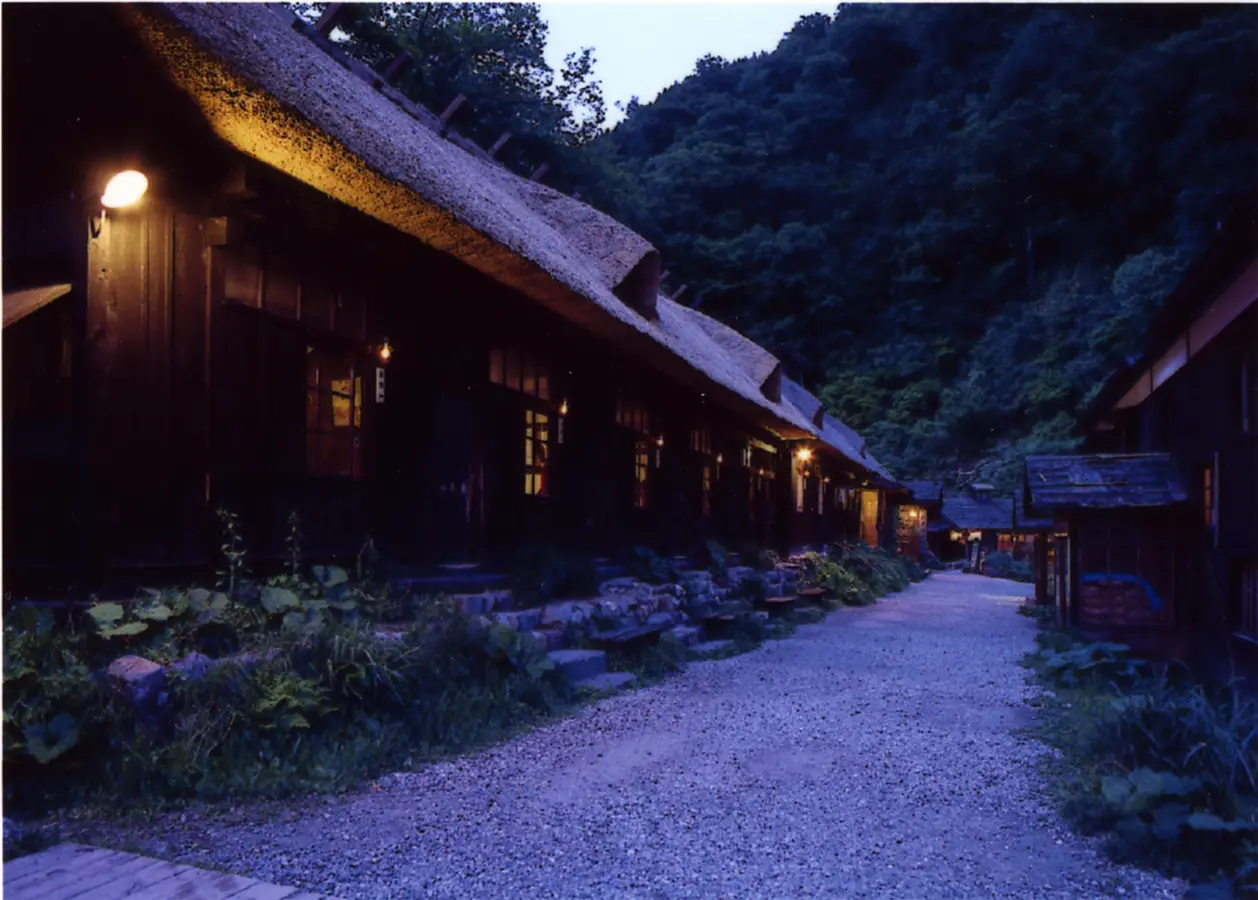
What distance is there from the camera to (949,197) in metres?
44.8

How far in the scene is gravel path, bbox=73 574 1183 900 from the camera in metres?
3.36

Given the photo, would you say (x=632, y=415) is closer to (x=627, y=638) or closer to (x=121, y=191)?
(x=627, y=638)

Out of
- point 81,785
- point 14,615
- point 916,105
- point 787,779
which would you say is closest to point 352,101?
point 14,615

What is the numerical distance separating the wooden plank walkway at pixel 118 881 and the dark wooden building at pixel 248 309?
1.95m

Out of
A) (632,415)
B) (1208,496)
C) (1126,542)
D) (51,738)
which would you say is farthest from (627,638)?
(1208,496)

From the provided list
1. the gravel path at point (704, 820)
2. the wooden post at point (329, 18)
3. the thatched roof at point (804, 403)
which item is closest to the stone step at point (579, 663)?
the gravel path at point (704, 820)

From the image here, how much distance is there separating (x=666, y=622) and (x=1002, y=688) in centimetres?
362

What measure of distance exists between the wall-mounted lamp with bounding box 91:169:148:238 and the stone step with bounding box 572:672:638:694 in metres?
4.84

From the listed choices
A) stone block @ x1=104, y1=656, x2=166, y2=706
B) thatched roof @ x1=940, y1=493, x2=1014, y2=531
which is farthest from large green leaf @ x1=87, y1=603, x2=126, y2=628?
thatched roof @ x1=940, y1=493, x2=1014, y2=531

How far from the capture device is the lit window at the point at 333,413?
247 inches

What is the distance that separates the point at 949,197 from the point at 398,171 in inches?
1805

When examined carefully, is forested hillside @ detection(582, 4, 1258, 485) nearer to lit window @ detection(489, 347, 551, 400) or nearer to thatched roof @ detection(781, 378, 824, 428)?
thatched roof @ detection(781, 378, 824, 428)

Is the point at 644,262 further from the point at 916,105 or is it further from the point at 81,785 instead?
the point at 916,105

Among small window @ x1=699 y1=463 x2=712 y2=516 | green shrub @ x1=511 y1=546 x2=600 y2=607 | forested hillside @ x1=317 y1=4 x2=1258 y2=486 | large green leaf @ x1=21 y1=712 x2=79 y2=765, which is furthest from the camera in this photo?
forested hillside @ x1=317 y1=4 x2=1258 y2=486
